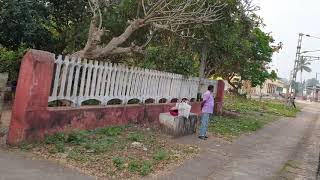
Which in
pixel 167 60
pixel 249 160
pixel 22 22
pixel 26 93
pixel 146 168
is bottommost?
pixel 249 160

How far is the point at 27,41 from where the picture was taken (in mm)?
12805

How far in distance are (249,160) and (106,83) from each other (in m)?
3.81

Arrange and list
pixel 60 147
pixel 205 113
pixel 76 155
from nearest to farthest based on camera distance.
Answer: pixel 76 155
pixel 60 147
pixel 205 113

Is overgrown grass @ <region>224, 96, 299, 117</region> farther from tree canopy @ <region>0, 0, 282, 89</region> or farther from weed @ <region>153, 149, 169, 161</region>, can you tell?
weed @ <region>153, 149, 169, 161</region>

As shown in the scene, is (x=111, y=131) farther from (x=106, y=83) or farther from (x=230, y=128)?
(x=230, y=128)

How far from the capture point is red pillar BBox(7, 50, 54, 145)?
300 inches

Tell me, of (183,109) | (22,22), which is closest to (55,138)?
(183,109)

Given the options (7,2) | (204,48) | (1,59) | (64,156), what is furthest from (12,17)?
(204,48)

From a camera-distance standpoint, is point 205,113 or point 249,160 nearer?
point 249,160

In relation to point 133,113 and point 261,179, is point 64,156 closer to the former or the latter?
point 261,179

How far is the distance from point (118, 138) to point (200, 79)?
873cm

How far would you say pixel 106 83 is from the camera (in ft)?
35.1

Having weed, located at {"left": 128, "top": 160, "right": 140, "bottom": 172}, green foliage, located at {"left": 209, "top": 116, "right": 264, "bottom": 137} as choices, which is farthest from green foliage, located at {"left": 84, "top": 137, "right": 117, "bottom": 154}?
green foliage, located at {"left": 209, "top": 116, "right": 264, "bottom": 137}

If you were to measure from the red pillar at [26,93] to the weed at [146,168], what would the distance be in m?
2.16
